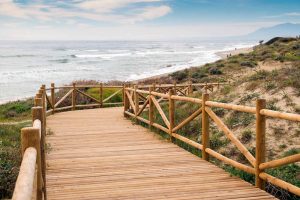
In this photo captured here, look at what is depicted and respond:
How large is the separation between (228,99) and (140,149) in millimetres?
4377

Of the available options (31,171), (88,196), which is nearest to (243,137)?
(88,196)

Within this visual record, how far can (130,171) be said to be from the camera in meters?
7.02

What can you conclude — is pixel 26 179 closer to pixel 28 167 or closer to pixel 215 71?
pixel 28 167

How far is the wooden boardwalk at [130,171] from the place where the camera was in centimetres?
574

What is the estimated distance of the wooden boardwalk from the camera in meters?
5.74

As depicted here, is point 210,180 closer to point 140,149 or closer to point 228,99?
point 140,149

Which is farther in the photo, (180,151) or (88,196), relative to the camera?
(180,151)

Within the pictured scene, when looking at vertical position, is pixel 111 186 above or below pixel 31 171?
below

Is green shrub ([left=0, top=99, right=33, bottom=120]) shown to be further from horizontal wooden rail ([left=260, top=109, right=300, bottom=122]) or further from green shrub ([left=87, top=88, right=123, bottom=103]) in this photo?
horizontal wooden rail ([left=260, top=109, right=300, bottom=122])

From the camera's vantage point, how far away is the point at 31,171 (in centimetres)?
269

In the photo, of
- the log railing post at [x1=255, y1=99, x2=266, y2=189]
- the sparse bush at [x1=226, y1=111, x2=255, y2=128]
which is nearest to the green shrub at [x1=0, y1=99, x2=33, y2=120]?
the sparse bush at [x1=226, y1=111, x2=255, y2=128]

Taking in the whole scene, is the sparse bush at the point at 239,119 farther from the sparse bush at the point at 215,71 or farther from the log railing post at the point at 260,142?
the sparse bush at the point at 215,71

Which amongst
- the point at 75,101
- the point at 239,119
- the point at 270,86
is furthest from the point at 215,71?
the point at 239,119

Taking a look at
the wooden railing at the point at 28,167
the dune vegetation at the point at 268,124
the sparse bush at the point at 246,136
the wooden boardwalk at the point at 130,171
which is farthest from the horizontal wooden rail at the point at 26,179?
the sparse bush at the point at 246,136
